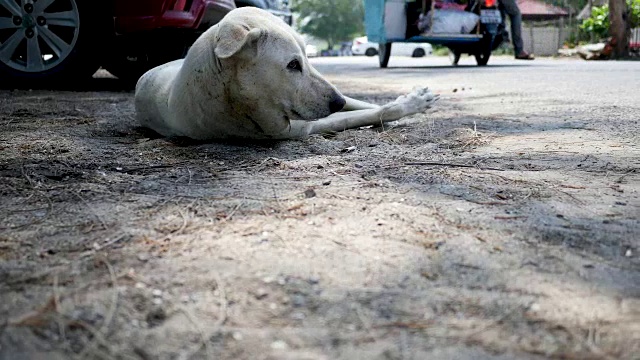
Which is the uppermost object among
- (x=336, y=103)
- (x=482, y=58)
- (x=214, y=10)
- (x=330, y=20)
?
(x=214, y=10)

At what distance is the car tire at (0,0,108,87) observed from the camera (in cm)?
638

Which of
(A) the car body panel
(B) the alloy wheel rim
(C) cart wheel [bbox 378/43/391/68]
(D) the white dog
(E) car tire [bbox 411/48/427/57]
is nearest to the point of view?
(D) the white dog

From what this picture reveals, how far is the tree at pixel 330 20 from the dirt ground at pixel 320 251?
76.1 m

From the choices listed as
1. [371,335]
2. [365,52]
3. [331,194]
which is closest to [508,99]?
[331,194]

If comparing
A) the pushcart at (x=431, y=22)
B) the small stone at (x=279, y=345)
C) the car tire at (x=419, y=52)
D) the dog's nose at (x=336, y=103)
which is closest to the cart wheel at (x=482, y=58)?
the pushcart at (x=431, y=22)

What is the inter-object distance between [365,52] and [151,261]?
43.0m

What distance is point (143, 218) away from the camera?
2.36 m

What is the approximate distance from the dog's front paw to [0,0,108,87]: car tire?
11.5 ft

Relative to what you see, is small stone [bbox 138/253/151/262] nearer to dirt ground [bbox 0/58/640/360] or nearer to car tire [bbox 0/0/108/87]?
dirt ground [bbox 0/58/640/360]

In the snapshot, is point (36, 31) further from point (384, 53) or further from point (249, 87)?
point (384, 53)

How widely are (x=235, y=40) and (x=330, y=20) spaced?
3038 inches

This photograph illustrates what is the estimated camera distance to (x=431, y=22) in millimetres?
13242

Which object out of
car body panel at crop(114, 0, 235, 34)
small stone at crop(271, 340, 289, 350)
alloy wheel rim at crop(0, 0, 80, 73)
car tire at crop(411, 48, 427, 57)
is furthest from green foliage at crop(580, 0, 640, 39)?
small stone at crop(271, 340, 289, 350)

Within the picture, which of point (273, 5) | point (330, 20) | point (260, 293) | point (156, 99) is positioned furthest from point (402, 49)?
point (330, 20)
